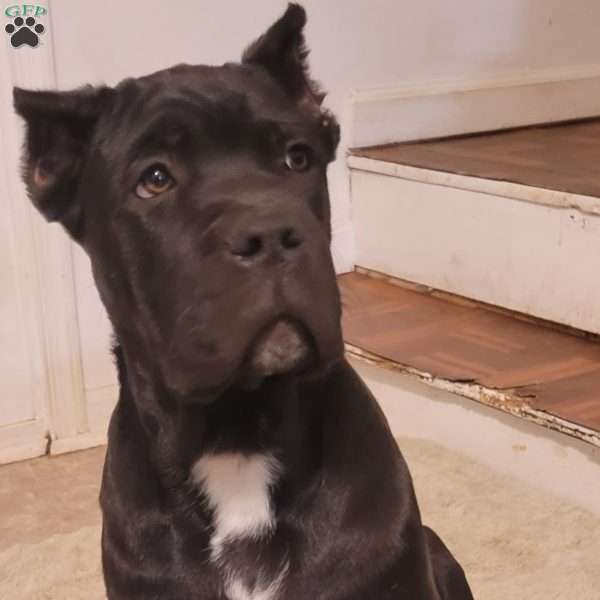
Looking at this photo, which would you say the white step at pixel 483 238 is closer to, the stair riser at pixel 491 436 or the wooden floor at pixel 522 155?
the wooden floor at pixel 522 155

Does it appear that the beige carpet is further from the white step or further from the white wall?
the white wall

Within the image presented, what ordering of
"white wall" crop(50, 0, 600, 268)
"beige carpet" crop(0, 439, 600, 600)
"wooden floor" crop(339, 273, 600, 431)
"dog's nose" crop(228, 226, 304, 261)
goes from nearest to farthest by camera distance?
"dog's nose" crop(228, 226, 304, 261)
"beige carpet" crop(0, 439, 600, 600)
"wooden floor" crop(339, 273, 600, 431)
"white wall" crop(50, 0, 600, 268)

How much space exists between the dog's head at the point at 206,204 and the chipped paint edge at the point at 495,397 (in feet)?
2.90

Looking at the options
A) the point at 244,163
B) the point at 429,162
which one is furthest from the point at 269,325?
the point at 429,162

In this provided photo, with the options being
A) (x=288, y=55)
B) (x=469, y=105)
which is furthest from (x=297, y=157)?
(x=469, y=105)

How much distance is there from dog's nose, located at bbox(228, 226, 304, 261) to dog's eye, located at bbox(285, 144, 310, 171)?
20cm

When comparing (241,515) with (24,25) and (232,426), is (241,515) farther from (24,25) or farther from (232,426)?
(24,25)

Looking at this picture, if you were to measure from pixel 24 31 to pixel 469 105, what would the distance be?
134 centimetres

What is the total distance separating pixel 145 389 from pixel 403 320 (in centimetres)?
132

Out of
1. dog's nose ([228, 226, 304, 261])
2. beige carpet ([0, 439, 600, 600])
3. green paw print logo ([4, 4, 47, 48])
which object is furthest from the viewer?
green paw print logo ([4, 4, 47, 48])

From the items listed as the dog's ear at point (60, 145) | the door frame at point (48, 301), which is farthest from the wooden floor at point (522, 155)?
the dog's ear at point (60, 145)

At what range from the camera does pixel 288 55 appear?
1301 millimetres

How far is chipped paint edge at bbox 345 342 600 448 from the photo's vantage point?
1912 millimetres

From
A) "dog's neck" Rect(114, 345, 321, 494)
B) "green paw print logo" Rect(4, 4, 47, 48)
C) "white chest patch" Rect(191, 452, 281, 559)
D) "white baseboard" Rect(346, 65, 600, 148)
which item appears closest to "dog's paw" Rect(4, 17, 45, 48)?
"green paw print logo" Rect(4, 4, 47, 48)
